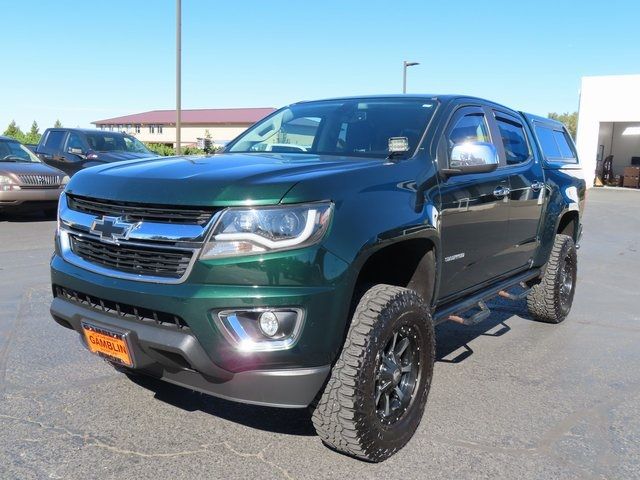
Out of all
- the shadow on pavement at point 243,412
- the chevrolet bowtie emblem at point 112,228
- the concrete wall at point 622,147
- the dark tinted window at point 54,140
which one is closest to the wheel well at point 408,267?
the shadow on pavement at point 243,412

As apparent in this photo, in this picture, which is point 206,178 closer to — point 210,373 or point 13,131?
point 210,373

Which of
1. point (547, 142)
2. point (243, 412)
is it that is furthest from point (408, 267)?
point (547, 142)

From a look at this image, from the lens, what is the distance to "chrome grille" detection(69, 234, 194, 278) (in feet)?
8.86

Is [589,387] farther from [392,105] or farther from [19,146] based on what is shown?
[19,146]

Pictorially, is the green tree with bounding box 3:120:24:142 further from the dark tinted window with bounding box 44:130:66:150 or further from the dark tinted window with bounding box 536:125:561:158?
the dark tinted window with bounding box 536:125:561:158

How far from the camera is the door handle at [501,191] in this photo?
13.9 ft

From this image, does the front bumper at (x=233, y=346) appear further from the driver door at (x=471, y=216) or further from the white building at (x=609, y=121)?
the white building at (x=609, y=121)

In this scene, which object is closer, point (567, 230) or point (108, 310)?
point (108, 310)

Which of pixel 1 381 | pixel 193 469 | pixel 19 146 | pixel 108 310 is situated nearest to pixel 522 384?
pixel 193 469

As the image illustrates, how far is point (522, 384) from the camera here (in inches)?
166

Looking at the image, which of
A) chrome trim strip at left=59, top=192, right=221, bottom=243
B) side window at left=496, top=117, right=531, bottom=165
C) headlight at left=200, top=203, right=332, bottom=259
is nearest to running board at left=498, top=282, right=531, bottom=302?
side window at left=496, top=117, right=531, bottom=165

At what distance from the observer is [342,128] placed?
13.7ft

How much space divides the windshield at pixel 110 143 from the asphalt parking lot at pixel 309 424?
9309 millimetres

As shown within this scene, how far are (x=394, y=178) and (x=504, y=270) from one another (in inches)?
75.5
